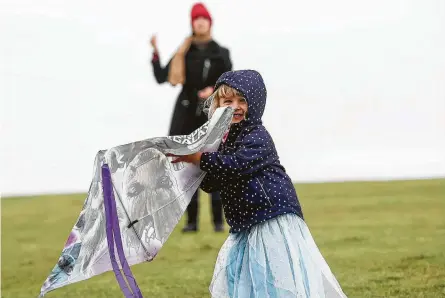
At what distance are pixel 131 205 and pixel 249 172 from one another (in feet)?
1.13

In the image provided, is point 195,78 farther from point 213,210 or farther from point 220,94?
point 220,94

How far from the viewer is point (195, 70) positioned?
561cm

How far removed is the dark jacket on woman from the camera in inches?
220

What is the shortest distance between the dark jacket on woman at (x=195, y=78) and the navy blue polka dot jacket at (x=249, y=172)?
267 cm

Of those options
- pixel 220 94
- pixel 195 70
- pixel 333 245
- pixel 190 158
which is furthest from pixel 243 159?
pixel 195 70

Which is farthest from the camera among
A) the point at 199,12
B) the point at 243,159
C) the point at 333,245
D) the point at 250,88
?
the point at 199,12

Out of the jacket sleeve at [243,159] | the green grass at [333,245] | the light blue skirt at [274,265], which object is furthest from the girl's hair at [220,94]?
the green grass at [333,245]

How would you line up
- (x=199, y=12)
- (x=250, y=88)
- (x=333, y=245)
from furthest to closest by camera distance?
(x=199, y=12), (x=333, y=245), (x=250, y=88)

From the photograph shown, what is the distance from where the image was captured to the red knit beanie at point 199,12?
5.60m

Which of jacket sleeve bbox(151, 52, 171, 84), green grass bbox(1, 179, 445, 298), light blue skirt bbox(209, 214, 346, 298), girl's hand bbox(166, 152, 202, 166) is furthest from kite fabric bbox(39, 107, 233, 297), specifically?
jacket sleeve bbox(151, 52, 171, 84)

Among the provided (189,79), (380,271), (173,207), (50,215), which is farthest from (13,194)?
(173,207)

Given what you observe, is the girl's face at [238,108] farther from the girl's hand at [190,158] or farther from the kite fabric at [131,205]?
the girl's hand at [190,158]

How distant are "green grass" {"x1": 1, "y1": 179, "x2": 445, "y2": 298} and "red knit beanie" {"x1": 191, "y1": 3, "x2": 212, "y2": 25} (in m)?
1.24

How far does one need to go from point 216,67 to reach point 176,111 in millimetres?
340
